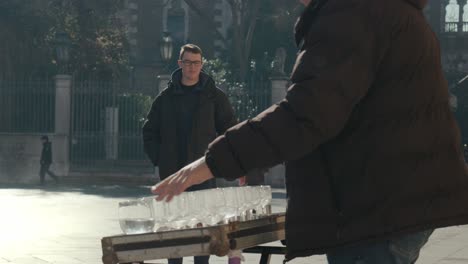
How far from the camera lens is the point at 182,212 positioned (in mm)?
4445

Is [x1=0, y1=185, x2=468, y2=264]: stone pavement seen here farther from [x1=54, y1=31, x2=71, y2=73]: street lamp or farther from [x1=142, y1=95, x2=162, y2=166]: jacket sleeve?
[x1=54, y1=31, x2=71, y2=73]: street lamp

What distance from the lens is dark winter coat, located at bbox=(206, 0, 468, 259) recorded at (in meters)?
3.65

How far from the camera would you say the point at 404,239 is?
3707 millimetres

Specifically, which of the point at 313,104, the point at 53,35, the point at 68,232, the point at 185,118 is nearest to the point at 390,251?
the point at 313,104

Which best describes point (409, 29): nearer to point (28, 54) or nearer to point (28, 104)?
point (28, 104)

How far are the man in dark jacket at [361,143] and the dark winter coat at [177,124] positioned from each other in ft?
13.8

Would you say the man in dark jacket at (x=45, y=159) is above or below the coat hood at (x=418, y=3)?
below

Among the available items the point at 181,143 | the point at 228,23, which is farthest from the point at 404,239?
the point at 228,23

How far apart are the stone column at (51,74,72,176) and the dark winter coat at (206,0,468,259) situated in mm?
27661

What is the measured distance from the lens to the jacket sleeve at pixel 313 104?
3.63 meters

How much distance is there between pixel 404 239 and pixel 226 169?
609 mm

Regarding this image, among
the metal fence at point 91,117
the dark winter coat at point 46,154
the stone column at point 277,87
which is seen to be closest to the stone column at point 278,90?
the stone column at point 277,87

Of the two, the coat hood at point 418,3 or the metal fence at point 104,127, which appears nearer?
the coat hood at point 418,3

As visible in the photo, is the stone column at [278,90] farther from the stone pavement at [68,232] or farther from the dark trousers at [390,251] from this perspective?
the dark trousers at [390,251]
